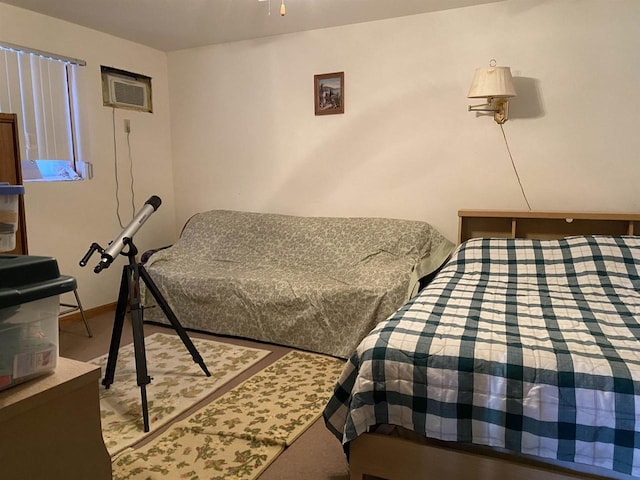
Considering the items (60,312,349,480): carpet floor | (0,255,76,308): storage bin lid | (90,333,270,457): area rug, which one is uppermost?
(0,255,76,308): storage bin lid

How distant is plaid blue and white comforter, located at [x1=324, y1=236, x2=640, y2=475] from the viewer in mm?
1275

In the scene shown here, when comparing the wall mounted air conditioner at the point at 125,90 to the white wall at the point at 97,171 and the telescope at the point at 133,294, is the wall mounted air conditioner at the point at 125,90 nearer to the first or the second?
the white wall at the point at 97,171

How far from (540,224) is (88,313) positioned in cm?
343

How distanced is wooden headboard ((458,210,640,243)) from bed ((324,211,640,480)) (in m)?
1.01

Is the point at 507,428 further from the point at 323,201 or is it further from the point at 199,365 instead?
the point at 323,201

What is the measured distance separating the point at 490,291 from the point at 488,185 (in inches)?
49.0

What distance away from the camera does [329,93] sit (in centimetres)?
359

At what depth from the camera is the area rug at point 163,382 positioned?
2.08 m

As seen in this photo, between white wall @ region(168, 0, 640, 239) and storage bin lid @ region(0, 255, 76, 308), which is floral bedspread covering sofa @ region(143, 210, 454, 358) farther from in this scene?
storage bin lid @ region(0, 255, 76, 308)

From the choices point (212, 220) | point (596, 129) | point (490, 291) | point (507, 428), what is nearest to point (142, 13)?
point (212, 220)

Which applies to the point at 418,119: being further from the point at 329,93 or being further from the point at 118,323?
the point at 118,323

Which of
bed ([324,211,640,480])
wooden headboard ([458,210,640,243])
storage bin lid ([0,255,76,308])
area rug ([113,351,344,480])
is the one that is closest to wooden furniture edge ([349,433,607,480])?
bed ([324,211,640,480])

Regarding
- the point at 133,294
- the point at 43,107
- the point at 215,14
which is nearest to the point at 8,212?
the point at 133,294

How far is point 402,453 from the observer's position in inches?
58.8
